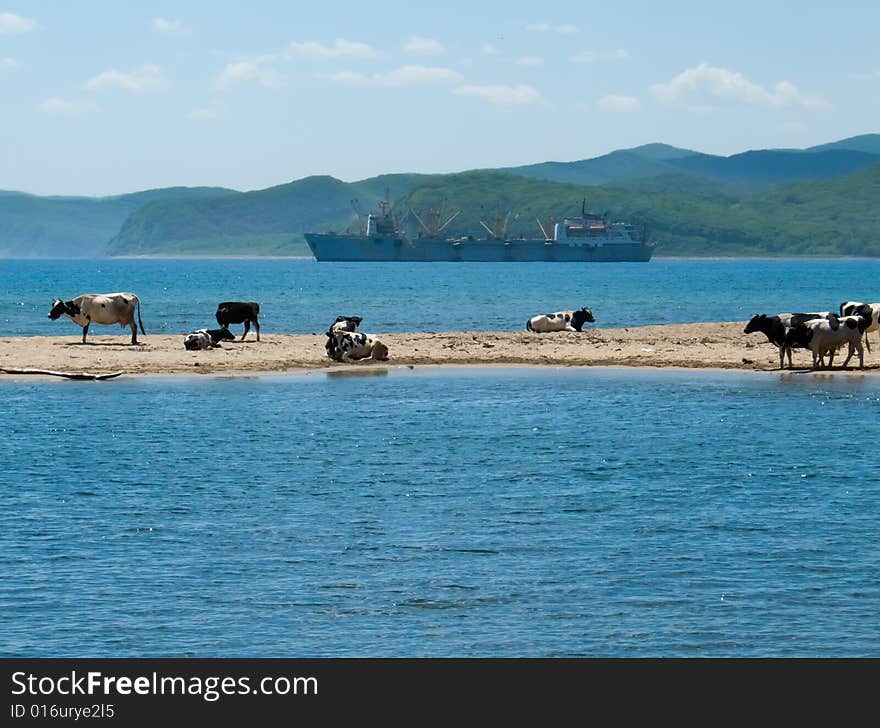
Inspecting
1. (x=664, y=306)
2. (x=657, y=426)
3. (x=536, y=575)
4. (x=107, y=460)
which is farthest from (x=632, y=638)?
(x=664, y=306)

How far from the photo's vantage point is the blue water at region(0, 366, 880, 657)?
13438mm

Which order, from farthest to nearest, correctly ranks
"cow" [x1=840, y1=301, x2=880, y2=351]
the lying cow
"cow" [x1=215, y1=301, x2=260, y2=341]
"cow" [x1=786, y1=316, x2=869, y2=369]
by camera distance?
"cow" [x1=215, y1=301, x2=260, y2=341]
the lying cow
"cow" [x1=840, y1=301, x2=880, y2=351]
"cow" [x1=786, y1=316, x2=869, y2=369]

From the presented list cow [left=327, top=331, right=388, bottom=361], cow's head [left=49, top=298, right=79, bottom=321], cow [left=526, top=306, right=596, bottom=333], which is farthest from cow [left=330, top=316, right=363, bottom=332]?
cow [left=526, top=306, right=596, bottom=333]

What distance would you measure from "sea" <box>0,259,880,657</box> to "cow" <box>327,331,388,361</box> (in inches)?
183

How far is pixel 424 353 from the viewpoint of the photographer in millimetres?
40375

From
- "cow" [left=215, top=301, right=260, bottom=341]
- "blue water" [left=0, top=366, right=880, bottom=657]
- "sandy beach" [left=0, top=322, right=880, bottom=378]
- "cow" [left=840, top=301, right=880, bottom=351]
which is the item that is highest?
"cow" [left=840, top=301, right=880, bottom=351]

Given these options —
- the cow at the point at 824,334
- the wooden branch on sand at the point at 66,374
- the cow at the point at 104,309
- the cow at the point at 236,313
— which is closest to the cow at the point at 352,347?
the cow at the point at 236,313

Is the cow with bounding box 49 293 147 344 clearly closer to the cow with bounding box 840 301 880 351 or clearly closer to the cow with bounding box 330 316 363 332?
the cow with bounding box 330 316 363 332

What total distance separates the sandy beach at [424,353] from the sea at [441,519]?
2.95 metres

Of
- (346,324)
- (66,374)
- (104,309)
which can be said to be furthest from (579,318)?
(66,374)

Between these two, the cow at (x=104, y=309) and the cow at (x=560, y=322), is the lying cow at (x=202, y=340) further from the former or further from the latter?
the cow at (x=560, y=322)

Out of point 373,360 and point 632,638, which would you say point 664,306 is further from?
point 632,638

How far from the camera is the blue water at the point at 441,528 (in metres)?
13.4
